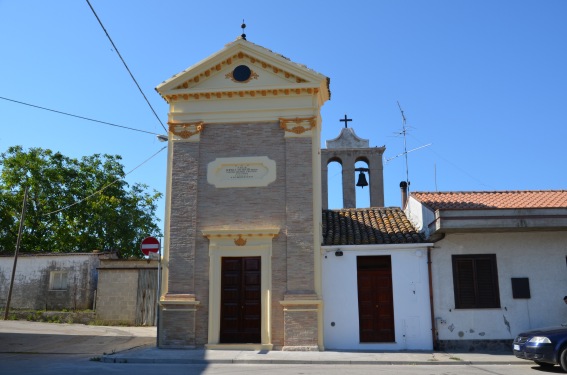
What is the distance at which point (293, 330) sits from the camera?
49.2ft

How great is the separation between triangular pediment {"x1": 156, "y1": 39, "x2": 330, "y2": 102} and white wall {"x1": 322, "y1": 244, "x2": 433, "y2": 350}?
204 inches

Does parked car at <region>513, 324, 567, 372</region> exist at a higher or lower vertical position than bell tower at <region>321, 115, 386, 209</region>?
Result: lower

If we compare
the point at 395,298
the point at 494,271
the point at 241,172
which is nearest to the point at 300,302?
the point at 395,298

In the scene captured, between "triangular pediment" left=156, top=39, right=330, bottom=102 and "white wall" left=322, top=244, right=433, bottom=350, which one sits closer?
"white wall" left=322, top=244, right=433, bottom=350

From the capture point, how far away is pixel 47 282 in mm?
26156

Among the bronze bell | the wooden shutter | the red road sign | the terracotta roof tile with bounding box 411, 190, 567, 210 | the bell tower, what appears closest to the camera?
the red road sign

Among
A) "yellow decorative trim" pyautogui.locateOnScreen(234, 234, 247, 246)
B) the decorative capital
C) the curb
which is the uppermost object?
the decorative capital

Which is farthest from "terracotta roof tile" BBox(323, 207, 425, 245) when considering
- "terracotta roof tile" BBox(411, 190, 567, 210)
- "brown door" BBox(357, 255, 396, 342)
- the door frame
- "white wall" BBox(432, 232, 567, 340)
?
the door frame

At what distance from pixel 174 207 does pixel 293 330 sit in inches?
201

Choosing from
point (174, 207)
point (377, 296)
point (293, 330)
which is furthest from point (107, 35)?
point (377, 296)

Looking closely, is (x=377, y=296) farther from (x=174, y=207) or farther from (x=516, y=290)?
(x=174, y=207)

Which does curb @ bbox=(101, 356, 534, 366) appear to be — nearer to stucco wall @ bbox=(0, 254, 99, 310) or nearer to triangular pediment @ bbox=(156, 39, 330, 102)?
triangular pediment @ bbox=(156, 39, 330, 102)

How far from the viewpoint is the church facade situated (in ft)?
50.4

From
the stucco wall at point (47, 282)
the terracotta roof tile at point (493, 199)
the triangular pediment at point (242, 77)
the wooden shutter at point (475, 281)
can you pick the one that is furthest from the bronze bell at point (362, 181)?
the stucco wall at point (47, 282)
